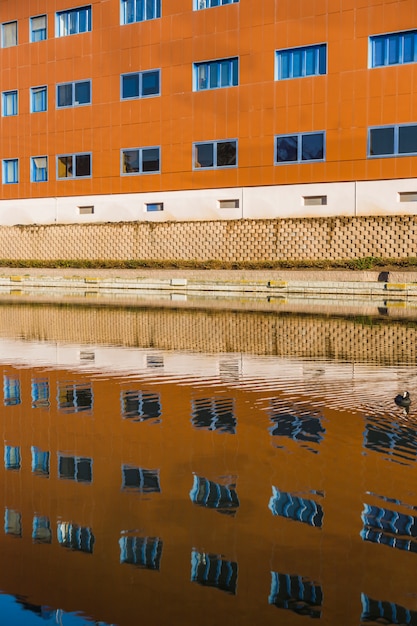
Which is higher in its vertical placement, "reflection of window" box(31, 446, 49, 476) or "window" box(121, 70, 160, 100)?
"window" box(121, 70, 160, 100)

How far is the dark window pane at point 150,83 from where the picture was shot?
46.4 meters

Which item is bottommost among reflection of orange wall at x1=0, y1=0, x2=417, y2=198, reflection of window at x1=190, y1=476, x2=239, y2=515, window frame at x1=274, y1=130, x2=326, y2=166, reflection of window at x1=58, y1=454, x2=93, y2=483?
reflection of window at x1=190, y1=476, x2=239, y2=515

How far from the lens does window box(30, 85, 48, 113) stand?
5088cm

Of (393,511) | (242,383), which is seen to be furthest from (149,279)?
(393,511)

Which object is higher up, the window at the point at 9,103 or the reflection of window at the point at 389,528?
the window at the point at 9,103

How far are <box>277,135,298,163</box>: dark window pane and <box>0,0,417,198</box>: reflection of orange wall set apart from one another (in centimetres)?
43

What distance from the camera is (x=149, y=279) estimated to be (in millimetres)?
40438

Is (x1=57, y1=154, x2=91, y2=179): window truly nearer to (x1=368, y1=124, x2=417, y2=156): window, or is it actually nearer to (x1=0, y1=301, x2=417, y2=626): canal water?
(x1=368, y1=124, x2=417, y2=156): window

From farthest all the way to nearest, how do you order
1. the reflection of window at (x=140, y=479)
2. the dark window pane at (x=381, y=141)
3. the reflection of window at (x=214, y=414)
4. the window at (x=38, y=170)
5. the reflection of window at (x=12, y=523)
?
the window at (x=38, y=170), the dark window pane at (x=381, y=141), the reflection of window at (x=214, y=414), the reflection of window at (x=140, y=479), the reflection of window at (x=12, y=523)

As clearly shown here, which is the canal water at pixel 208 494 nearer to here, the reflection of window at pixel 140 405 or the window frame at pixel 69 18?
the reflection of window at pixel 140 405

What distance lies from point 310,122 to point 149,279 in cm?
1158

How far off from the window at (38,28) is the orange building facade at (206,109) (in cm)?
10

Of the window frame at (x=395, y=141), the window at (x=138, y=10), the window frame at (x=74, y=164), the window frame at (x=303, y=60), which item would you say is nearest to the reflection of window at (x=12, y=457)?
the window frame at (x=395, y=141)

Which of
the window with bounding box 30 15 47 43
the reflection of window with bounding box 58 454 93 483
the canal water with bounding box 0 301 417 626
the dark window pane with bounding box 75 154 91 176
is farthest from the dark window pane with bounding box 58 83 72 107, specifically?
the reflection of window with bounding box 58 454 93 483
